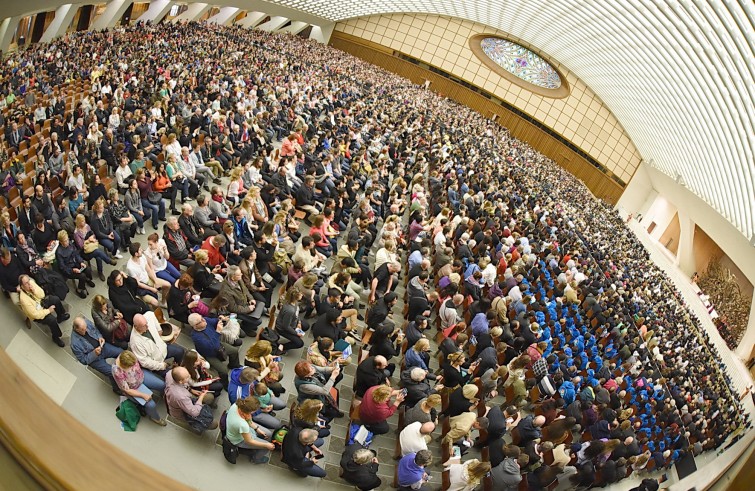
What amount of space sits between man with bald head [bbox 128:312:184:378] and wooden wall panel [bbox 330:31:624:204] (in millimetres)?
44715

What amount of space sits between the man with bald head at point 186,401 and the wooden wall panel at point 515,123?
44.7 metres

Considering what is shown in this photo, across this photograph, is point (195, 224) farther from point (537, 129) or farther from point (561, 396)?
point (537, 129)

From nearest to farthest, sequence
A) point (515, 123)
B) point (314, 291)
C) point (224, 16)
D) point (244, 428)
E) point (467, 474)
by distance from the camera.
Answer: point (244, 428)
point (467, 474)
point (314, 291)
point (224, 16)
point (515, 123)

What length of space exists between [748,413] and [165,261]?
1960cm

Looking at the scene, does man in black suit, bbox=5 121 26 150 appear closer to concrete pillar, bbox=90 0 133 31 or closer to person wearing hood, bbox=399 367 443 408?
person wearing hood, bbox=399 367 443 408

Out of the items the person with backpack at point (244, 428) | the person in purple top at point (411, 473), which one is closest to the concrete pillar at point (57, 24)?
the person with backpack at point (244, 428)

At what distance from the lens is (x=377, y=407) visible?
18.4ft

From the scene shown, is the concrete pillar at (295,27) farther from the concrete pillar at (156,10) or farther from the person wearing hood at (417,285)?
the person wearing hood at (417,285)

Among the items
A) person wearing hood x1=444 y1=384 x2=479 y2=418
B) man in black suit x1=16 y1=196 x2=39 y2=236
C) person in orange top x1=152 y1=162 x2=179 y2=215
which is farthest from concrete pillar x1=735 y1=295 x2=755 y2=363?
man in black suit x1=16 y1=196 x2=39 y2=236

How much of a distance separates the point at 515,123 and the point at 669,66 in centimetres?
1891

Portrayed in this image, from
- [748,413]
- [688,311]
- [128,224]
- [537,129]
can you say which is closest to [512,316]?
[128,224]

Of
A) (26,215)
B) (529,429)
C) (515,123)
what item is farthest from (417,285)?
(515,123)

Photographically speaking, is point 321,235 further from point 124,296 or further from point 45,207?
point 45,207

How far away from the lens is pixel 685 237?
3098cm
